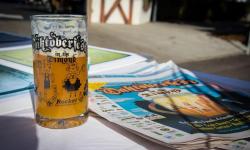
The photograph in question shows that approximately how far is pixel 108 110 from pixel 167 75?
359 mm

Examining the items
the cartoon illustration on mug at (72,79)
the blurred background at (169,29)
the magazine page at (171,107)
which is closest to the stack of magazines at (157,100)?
the magazine page at (171,107)

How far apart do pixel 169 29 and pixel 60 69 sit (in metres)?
8.44

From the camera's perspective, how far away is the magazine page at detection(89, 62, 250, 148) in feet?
2.01

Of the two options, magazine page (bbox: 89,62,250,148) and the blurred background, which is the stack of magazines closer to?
magazine page (bbox: 89,62,250,148)

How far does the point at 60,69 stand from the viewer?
587 millimetres

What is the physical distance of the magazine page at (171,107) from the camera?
2.01ft

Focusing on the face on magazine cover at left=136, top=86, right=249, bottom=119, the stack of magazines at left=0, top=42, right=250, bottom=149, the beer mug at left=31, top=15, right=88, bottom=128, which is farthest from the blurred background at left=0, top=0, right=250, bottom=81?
the beer mug at left=31, top=15, right=88, bottom=128

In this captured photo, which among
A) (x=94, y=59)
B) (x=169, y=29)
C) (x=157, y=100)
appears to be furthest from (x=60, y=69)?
(x=169, y=29)

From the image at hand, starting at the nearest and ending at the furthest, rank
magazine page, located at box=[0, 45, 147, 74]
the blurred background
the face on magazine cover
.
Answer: the face on magazine cover → magazine page, located at box=[0, 45, 147, 74] → the blurred background

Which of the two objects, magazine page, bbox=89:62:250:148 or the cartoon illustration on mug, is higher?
the cartoon illustration on mug

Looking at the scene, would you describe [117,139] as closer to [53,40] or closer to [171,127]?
[171,127]

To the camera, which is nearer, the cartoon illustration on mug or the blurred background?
the cartoon illustration on mug

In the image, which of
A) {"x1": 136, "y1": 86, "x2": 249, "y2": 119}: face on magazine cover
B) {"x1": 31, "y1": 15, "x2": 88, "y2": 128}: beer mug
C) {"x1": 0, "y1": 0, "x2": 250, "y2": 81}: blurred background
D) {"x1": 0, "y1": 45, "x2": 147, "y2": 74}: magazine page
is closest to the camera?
{"x1": 31, "y1": 15, "x2": 88, "y2": 128}: beer mug

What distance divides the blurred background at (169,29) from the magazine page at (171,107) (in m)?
0.36
